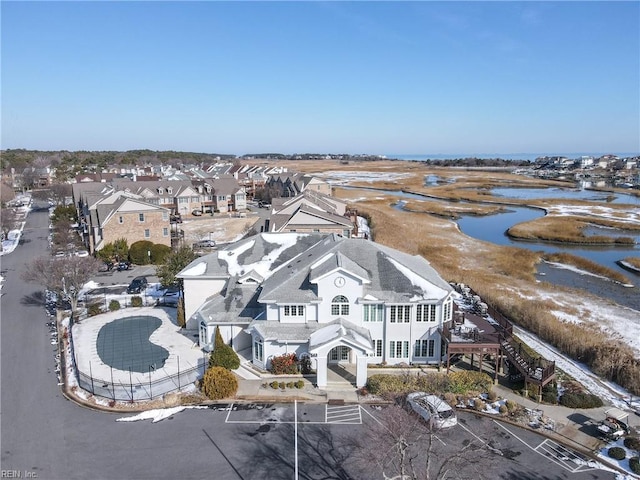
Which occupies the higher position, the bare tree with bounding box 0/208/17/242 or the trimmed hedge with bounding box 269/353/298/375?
the bare tree with bounding box 0/208/17/242

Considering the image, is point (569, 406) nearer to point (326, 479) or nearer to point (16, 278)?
point (326, 479)

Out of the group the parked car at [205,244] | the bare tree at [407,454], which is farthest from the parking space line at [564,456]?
the parked car at [205,244]

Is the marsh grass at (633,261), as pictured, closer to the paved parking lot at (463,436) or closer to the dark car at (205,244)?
the paved parking lot at (463,436)

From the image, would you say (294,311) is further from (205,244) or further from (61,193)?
(61,193)

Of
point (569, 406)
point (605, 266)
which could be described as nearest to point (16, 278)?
point (569, 406)

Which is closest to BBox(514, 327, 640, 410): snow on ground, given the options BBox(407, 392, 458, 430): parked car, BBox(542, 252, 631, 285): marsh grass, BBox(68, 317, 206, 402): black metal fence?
BBox(407, 392, 458, 430): parked car

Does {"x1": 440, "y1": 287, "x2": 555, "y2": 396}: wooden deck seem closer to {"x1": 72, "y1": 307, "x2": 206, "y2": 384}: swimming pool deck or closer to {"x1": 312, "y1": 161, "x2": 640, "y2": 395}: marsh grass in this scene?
{"x1": 312, "y1": 161, "x2": 640, "y2": 395}: marsh grass
